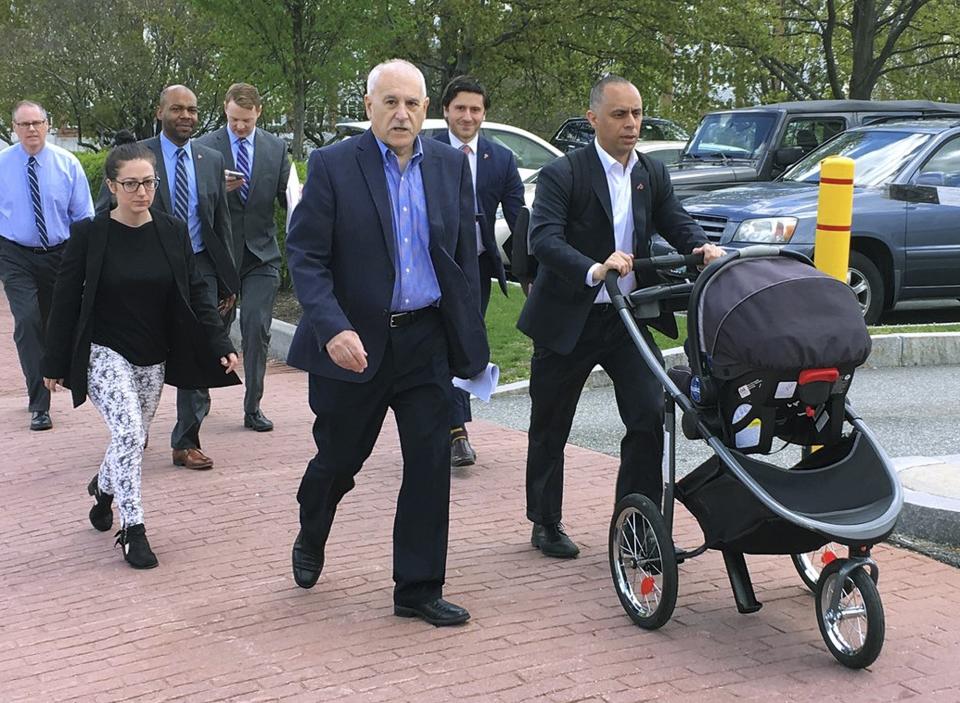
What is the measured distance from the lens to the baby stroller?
15.7ft

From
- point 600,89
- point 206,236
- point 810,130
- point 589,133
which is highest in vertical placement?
point 600,89

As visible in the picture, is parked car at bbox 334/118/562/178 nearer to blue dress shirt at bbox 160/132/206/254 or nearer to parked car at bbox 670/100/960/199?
parked car at bbox 670/100/960/199

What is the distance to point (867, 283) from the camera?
40.2 feet

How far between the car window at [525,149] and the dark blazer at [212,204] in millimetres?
10044

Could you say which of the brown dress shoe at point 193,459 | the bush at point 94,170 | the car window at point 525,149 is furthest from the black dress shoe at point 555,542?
the bush at point 94,170

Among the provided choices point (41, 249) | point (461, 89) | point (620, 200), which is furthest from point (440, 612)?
point (41, 249)

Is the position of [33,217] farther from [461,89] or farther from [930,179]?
[930,179]

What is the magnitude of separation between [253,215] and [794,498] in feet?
16.7

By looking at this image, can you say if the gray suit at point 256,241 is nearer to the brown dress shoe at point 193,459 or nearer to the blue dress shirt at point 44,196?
the brown dress shoe at point 193,459

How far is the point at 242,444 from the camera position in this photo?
29.0 feet

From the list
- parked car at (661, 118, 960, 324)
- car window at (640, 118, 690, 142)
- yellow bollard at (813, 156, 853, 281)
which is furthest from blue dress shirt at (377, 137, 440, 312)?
car window at (640, 118, 690, 142)

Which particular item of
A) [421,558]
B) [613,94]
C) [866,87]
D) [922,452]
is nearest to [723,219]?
[922,452]

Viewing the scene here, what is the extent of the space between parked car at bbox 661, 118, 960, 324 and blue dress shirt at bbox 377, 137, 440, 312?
7131 millimetres

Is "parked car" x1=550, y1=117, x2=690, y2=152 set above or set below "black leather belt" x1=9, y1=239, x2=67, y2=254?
above
